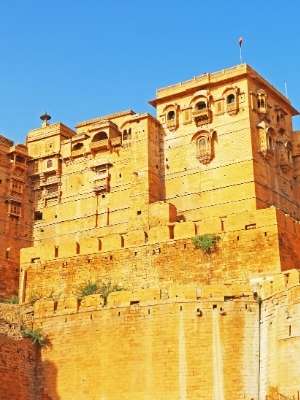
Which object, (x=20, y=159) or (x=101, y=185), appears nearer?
(x=101, y=185)

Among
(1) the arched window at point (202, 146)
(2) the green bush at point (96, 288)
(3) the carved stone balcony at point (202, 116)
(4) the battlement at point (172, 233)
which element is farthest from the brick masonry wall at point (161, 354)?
(3) the carved stone balcony at point (202, 116)

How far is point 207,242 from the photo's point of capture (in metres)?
29.0

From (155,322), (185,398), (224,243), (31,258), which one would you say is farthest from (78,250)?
(185,398)

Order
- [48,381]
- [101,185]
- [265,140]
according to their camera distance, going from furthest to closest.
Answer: [101,185] → [265,140] → [48,381]

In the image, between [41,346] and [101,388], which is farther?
[41,346]

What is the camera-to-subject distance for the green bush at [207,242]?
29.0 meters

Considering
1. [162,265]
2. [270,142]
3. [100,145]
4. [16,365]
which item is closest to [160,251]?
[162,265]

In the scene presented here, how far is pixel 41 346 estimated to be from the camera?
26000mm

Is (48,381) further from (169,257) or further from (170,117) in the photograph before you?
(170,117)

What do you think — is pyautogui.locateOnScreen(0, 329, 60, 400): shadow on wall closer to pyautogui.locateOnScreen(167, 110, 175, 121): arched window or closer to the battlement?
the battlement

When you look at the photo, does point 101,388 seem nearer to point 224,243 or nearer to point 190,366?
point 190,366

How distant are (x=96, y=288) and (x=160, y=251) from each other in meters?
2.81

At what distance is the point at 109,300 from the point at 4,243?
14577mm

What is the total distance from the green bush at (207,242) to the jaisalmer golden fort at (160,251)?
59mm
